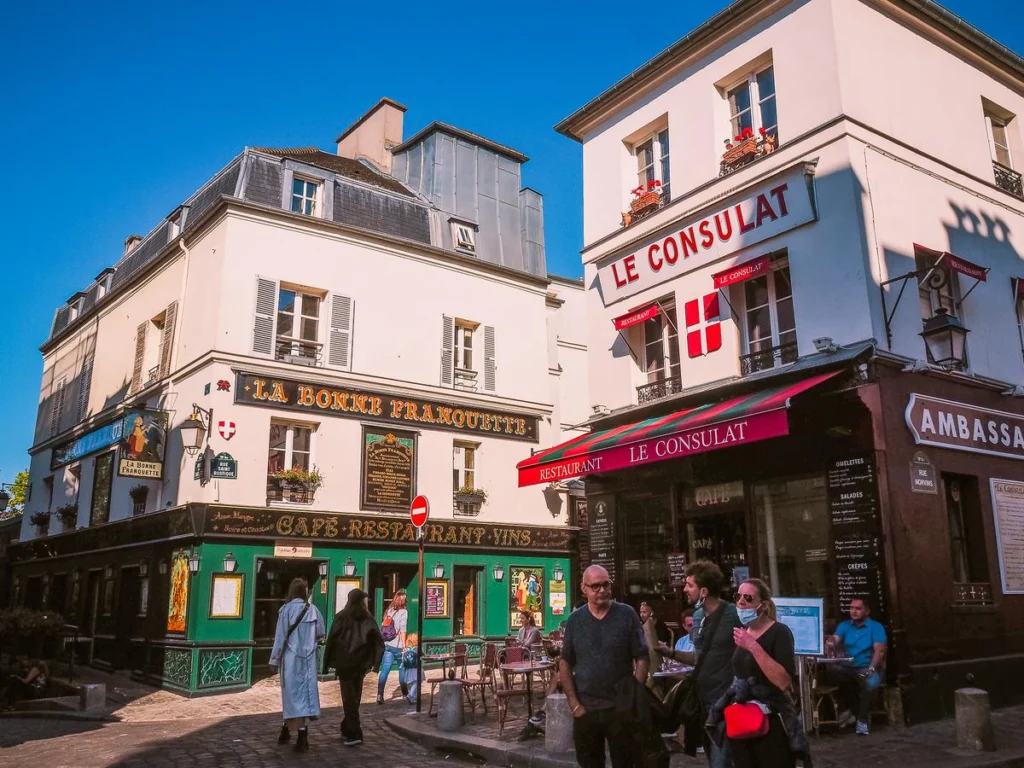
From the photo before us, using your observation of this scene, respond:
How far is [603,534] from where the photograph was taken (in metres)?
13.5

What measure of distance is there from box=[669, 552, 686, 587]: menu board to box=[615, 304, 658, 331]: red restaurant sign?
3569 millimetres

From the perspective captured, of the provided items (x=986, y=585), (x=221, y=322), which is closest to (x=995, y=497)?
(x=986, y=585)

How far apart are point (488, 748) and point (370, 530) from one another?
9.49 m

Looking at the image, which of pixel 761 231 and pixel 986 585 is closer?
pixel 986 585

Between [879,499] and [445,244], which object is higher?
[445,244]

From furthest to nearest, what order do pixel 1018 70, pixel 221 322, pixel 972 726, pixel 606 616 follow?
1. pixel 221 322
2. pixel 1018 70
3. pixel 972 726
4. pixel 606 616

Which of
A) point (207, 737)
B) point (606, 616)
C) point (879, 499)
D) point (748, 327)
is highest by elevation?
point (748, 327)

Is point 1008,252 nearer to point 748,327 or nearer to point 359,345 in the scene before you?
point 748,327

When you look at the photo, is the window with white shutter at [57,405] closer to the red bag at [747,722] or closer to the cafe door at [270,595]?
the cafe door at [270,595]

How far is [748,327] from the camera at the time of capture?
1164 cm

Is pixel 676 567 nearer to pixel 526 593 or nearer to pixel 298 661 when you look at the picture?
pixel 298 661

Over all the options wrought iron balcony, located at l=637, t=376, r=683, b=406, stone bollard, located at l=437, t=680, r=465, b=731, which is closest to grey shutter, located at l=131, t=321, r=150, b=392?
wrought iron balcony, located at l=637, t=376, r=683, b=406

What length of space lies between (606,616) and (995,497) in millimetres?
8000

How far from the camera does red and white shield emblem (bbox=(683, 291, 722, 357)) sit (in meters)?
11.8
